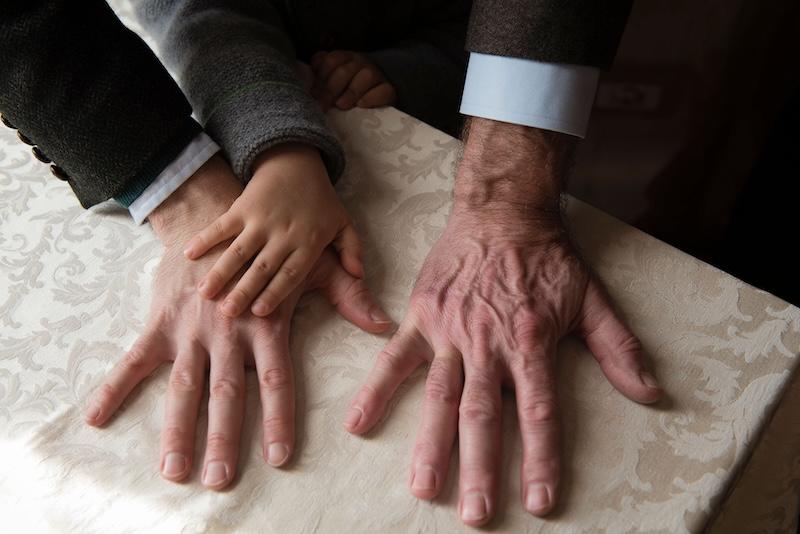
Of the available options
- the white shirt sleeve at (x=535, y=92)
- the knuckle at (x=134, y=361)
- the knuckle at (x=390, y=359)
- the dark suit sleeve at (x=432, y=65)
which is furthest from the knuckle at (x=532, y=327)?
the dark suit sleeve at (x=432, y=65)

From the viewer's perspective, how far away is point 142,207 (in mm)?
666

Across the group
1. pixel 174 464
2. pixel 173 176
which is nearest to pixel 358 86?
pixel 173 176

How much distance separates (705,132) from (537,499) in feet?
3.81

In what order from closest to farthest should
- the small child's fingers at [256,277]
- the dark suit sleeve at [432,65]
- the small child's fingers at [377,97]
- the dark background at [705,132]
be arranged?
1. the small child's fingers at [256,277]
2. the small child's fingers at [377,97]
3. the dark suit sleeve at [432,65]
4. the dark background at [705,132]

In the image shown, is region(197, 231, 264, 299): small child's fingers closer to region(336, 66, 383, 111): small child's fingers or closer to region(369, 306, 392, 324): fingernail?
region(369, 306, 392, 324): fingernail

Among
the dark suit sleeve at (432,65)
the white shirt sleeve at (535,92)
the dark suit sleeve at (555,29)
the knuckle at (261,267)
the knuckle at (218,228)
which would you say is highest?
the dark suit sleeve at (555,29)

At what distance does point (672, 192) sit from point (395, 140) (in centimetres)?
85

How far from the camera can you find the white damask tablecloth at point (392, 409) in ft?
1.64

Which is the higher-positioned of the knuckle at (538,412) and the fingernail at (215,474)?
the knuckle at (538,412)

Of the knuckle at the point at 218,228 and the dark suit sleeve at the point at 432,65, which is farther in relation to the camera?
the dark suit sleeve at the point at 432,65

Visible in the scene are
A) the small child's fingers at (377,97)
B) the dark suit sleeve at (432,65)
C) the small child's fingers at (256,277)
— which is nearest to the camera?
the small child's fingers at (256,277)

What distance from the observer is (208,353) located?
23.2 inches

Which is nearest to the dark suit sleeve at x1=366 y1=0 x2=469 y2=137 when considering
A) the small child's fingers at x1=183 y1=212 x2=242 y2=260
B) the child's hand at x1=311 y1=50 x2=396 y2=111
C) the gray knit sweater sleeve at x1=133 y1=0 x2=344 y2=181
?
the child's hand at x1=311 y1=50 x2=396 y2=111

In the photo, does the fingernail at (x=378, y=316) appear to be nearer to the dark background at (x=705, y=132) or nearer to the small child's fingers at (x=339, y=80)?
the small child's fingers at (x=339, y=80)
